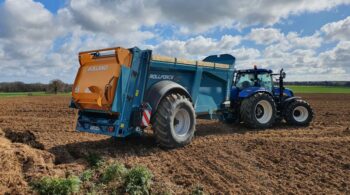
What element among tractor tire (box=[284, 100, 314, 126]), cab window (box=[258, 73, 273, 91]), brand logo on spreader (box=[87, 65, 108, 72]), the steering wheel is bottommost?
tractor tire (box=[284, 100, 314, 126])

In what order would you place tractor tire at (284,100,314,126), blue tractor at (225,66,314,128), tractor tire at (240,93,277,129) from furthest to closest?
1. tractor tire at (284,100,314,126)
2. blue tractor at (225,66,314,128)
3. tractor tire at (240,93,277,129)

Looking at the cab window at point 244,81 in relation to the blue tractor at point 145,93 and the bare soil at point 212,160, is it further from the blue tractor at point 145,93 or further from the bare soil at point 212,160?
the bare soil at point 212,160

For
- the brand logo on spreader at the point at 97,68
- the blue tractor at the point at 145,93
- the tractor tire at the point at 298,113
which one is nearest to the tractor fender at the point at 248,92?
the blue tractor at the point at 145,93

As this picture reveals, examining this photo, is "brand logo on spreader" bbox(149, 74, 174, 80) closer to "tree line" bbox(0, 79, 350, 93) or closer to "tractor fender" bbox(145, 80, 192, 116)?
"tractor fender" bbox(145, 80, 192, 116)

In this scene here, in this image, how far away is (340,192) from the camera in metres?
5.86

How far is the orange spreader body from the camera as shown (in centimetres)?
724

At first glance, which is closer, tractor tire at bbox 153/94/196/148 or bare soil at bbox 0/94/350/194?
bare soil at bbox 0/94/350/194

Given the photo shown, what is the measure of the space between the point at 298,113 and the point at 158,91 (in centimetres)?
687

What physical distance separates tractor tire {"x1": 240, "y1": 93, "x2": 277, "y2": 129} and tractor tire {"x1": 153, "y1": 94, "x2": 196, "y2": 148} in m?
3.05

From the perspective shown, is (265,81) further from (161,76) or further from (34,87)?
(34,87)

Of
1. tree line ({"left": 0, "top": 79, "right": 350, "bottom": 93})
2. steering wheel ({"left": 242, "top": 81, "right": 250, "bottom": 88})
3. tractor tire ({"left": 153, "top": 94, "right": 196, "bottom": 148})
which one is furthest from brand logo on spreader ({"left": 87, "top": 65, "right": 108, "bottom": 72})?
tree line ({"left": 0, "top": 79, "right": 350, "bottom": 93})

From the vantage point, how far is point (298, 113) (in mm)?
12578

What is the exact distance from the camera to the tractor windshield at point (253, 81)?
40.0ft

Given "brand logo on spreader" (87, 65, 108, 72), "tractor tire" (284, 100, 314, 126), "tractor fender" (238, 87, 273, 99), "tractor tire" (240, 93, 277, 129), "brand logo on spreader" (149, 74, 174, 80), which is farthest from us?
"tractor tire" (284, 100, 314, 126)
